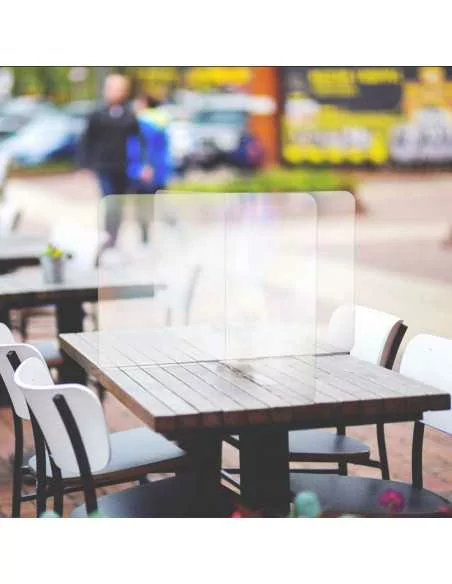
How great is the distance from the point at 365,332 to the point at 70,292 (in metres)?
1.68

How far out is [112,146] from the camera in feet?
39.6

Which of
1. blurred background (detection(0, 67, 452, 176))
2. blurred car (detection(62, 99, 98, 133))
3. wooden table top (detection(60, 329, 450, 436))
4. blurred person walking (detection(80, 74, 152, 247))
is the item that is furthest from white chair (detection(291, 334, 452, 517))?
blurred car (detection(62, 99, 98, 133))

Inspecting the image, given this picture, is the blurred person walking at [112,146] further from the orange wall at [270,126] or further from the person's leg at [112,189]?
the orange wall at [270,126]

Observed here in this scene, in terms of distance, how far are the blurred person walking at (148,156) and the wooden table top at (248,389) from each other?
7390 millimetres

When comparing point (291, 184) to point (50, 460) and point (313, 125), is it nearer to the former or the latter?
point (313, 125)

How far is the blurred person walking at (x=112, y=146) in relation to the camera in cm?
1188

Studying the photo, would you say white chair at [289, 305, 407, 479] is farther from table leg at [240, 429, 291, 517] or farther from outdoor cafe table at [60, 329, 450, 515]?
table leg at [240, 429, 291, 517]

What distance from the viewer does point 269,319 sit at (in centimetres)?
521

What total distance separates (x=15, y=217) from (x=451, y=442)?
4035mm

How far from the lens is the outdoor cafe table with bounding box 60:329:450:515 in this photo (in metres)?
3.67

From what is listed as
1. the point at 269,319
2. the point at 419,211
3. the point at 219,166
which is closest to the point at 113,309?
the point at 269,319

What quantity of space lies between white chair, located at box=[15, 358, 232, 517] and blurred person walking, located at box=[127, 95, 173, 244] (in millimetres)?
7688


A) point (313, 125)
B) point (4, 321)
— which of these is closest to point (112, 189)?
point (4, 321)
